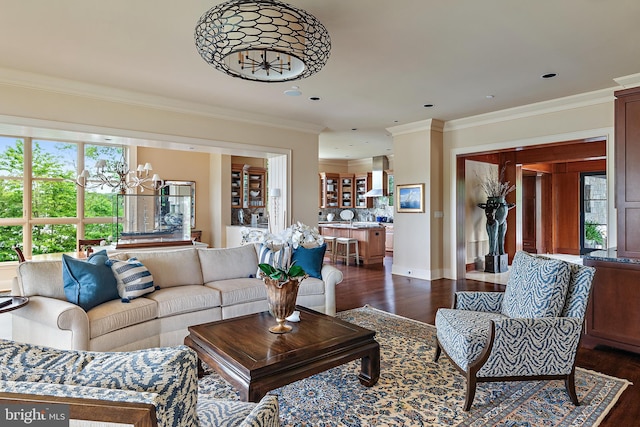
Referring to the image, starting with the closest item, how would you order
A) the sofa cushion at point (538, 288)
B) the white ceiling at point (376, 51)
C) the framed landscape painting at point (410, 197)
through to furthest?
the sofa cushion at point (538, 288) → the white ceiling at point (376, 51) → the framed landscape painting at point (410, 197)

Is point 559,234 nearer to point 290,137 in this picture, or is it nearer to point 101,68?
point 290,137

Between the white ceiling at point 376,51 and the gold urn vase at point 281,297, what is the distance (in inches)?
80.3

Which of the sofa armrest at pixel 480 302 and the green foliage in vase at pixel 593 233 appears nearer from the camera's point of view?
the sofa armrest at pixel 480 302

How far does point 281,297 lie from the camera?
246 centimetres

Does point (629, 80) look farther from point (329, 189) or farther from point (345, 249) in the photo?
point (329, 189)

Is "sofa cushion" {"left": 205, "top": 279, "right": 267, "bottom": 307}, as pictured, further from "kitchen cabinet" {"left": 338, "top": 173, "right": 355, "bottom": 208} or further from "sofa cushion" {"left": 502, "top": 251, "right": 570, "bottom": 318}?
"kitchen cabinet" {"left": 338, "top": 173, "right": 355, "bottom": 208}

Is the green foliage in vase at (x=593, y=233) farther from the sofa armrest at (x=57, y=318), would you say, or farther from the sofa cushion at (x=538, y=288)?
the sofa armrest at (x=57, y=318)

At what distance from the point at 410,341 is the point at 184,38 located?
11.4 ft

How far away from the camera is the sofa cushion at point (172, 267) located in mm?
3559

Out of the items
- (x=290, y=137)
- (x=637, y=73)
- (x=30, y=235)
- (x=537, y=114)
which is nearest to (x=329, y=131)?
(x=290, y=137)

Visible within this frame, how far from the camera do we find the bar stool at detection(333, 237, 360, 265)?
826 centimetres

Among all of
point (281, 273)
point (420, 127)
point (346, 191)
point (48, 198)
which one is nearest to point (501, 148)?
point (420, 127)

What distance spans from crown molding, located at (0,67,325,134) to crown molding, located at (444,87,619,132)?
279cm

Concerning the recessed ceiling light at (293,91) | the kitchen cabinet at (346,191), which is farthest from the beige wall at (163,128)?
the kitchen cabinet at (346,191)
